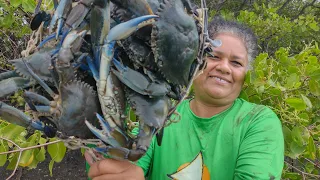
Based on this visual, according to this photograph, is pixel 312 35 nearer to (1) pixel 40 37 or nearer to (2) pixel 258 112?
(2) pixel 258 112

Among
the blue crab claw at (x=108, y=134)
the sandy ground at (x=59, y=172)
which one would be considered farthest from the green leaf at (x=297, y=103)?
the sandy ground at (x=59, y=172)

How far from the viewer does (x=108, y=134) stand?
1.87 ft

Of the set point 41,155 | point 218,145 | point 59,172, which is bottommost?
point 59,172

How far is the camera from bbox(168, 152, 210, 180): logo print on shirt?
1174 millimetres

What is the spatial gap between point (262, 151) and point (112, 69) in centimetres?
64

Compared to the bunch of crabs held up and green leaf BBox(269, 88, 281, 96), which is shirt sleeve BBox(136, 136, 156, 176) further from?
the bunch of crabs held up

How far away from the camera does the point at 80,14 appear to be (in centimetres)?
56

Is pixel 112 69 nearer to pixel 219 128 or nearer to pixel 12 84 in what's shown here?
pixel 12 84

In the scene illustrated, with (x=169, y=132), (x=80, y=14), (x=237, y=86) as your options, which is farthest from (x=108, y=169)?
(x=237, y=86)

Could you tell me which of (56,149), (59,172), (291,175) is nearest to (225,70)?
(56,149)

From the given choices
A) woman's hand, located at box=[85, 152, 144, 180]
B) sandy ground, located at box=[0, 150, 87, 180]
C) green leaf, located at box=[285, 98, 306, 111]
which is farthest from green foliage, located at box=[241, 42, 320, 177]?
sandy ground, located at box=[0, 150, 87, 180]

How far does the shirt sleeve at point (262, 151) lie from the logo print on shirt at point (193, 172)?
149 mm

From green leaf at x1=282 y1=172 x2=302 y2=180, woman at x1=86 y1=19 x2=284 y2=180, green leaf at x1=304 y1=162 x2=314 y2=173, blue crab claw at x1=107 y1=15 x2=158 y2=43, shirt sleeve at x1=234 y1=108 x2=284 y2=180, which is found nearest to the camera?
blue crab claw at x1=107 y1=15 x2=158 y2=43

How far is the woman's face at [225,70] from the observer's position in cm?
119
